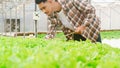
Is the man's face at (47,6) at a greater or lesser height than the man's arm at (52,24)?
greater

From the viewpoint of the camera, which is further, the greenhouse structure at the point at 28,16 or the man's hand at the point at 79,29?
the greenhouse structure at the point at 28,16

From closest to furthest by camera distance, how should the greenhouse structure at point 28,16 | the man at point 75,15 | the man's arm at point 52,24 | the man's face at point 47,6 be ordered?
1. the man's face at point 47,6
2. the man at point 75,15
3. the man's arm at point 52,24
4. the greenhouse structure at point 28,16

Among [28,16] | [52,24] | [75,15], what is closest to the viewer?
[75,15]

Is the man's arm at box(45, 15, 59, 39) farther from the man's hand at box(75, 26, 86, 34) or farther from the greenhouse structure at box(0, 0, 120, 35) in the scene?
the greenhouse structure at box(0, 0, 120, 35)

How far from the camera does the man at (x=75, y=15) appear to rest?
6.89 metres

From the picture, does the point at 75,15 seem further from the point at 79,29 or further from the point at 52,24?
the point at 52,24

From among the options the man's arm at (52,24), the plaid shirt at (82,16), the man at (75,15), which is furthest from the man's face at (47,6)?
the man's arm at (52,24)

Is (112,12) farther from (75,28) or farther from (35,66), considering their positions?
(35,66)

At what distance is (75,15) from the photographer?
7.07 m

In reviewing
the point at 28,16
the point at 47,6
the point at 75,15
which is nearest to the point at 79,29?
the point at 75,15

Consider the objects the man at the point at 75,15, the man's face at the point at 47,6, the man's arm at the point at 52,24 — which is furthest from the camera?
the man's arm at the point at 52,24

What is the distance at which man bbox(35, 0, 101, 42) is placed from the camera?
689cm

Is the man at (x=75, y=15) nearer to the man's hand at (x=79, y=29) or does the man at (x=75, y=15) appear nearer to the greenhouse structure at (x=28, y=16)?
the man's hand at (x=79, y=29)

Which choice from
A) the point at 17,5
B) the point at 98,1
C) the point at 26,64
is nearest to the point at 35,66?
the point at 26,64
